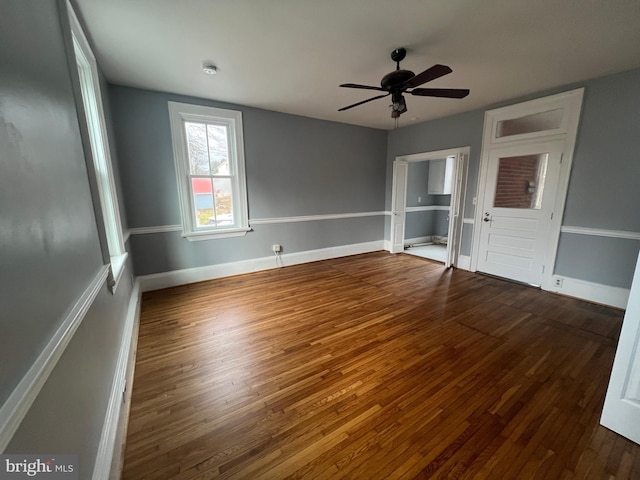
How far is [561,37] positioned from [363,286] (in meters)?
3.19

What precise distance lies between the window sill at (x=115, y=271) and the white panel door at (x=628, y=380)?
10.2 feet

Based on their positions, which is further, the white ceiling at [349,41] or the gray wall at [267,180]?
the gray wall at [267,180]

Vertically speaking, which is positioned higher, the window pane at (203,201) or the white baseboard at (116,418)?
the window pane at (203,201)

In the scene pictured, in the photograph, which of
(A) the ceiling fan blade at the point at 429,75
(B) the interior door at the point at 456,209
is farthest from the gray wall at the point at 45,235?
(B) the interior door at the point at 456,209

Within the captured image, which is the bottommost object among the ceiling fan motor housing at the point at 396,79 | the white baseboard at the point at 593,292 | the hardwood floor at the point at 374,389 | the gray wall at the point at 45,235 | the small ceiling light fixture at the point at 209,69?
the hardwood floor at the point at 374,389

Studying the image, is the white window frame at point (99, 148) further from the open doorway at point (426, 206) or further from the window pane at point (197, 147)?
the open doorway at point (426, 206)

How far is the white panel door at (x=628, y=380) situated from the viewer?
1.38 m

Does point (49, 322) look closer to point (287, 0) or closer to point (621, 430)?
point (287, 0)

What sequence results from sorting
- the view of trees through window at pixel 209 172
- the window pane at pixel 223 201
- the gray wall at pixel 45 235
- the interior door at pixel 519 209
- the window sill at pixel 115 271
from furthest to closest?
the window pane at pixel 223 201, the view of trees through window at pixel 209 172, the interior door at pixel 519 209, the window sill at pixel 115 271, the gray wall at pixel 45 235

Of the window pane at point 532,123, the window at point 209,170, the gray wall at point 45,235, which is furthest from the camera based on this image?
the window at point 209,170

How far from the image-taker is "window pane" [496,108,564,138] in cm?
324

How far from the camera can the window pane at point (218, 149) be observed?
3.75 metres

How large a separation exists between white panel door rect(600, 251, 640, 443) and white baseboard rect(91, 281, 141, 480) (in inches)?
106

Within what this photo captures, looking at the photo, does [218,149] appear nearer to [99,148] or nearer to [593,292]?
[99,148]
